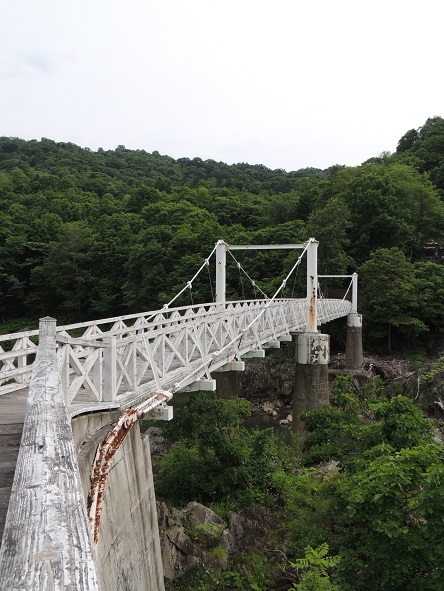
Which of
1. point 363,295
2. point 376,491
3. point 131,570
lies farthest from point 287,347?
point 131,570

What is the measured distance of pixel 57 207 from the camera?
50781mm

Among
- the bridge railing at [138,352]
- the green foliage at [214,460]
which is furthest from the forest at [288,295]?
the bridge railing at [138,352]

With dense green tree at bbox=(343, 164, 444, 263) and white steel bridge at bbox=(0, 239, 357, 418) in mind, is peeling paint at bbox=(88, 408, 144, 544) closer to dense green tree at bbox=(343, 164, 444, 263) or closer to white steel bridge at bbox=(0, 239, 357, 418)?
white steel bridge at bbox=(0, 239, 357, 418)

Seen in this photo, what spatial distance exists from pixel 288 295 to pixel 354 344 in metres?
7.41

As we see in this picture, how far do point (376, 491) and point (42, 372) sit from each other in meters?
4.28

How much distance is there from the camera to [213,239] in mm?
36500

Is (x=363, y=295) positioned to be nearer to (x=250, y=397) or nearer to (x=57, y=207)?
(x=250, y=397)

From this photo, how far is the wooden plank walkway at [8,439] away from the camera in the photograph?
231 cm

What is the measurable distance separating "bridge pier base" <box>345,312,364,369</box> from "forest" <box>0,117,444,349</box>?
7.61 ft

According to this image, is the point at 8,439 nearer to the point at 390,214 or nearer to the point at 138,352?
the point at 138,352

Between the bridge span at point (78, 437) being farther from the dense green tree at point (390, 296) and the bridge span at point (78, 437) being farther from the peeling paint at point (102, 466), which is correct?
the dense green tree at point (390, 296)

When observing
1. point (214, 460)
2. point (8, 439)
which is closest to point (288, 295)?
point (214, 460)

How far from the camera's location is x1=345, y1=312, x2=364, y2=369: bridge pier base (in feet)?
82.2

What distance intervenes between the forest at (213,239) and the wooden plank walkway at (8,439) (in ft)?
79.3
